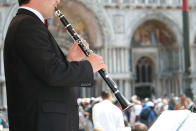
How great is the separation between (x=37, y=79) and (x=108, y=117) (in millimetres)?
4076

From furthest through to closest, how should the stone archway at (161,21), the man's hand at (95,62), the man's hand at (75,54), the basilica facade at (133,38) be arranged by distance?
the stone archway at (161,21) → the basilica facade at (133,38) → the man's hand at (75,54) → the man's hand at (95,62)

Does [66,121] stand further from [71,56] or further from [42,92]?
[71,56]

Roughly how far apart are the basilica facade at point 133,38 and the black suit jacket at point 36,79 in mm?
20571

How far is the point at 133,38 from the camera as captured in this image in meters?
27.3

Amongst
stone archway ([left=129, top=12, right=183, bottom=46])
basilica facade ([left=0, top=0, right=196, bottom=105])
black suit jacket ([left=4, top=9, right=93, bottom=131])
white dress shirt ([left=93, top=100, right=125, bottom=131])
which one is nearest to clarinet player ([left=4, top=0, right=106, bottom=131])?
black suit jacket ([left=4, top=9, right=93, bottom=131])

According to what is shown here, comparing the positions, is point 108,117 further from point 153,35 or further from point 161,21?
point 153,35

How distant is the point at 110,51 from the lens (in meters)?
25.4

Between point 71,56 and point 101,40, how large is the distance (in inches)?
888

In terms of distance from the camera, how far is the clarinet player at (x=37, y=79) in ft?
8.07

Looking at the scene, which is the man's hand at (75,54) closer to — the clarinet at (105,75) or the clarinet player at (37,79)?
the clarinet at (105,75)

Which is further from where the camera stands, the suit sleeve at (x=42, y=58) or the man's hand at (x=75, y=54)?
the man's hand at (x=75, y=54)

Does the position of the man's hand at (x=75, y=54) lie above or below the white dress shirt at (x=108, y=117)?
above

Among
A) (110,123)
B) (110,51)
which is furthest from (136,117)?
(110,51)

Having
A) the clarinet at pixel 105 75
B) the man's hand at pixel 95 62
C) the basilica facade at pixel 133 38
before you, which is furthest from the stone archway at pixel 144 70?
the man's hand at pixel 95 62
